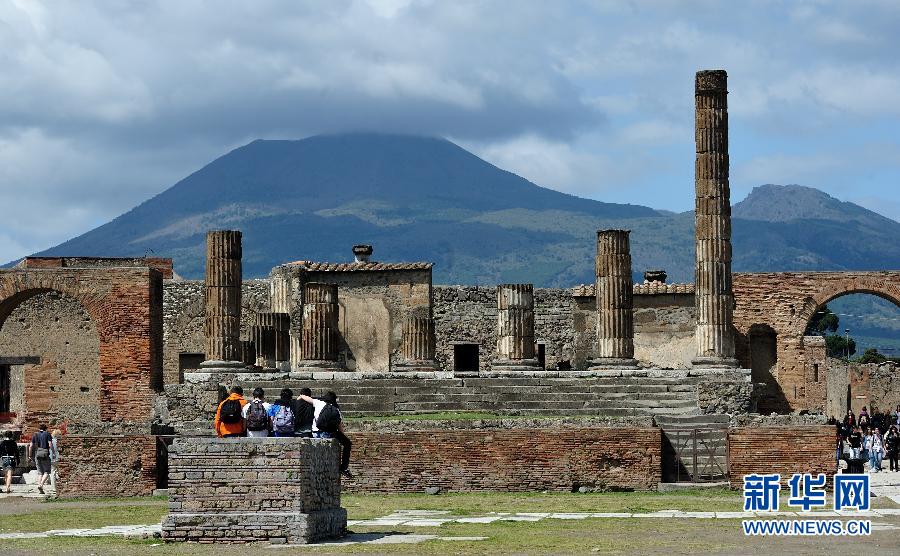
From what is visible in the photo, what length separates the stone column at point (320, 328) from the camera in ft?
119

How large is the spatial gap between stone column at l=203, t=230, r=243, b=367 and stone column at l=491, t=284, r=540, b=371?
226 inches

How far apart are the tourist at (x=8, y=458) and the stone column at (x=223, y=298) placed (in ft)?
16.5

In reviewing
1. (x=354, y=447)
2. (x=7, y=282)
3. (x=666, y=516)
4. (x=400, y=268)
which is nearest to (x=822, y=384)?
(x=400, y=268)

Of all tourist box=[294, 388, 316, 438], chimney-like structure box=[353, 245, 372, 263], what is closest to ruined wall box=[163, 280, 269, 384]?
chimney-like structure box=[353, 245, 372, 263]

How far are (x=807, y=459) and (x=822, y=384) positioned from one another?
27.0 metres

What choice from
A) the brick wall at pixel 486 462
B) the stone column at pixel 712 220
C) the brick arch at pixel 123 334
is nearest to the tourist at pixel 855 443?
the stone column at pixel 712 220

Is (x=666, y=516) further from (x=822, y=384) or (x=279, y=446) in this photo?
(x=822, y=384)

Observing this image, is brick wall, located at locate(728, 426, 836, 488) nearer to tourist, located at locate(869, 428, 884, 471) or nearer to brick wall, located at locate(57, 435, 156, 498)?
tourist, located at locate(869, 428, 884, 471)

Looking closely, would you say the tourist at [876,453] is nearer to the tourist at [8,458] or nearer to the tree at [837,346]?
the tourist at [8,458]

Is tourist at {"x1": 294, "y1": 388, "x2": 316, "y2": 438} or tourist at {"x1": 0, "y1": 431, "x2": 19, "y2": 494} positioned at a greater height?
tourist at {"x1": 294, "y1": 388, "x2": 316, "y2": 438}

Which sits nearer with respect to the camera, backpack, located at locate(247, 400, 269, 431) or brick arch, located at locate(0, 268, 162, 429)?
backpack, located at locate(247, 400, 269, 431)

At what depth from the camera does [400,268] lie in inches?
1922

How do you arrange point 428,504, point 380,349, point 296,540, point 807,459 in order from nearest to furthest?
point 296,540, point 428,504, point 807,459, point 380,349

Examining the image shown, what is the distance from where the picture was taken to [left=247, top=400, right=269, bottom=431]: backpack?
59.1ft
